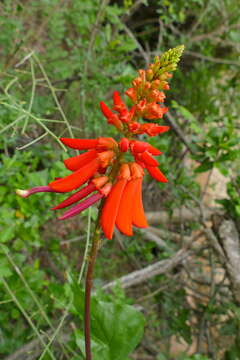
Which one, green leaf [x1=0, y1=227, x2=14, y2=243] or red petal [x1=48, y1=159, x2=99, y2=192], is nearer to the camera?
red petal [x1=48, y1=159, x2=99, y2=192]

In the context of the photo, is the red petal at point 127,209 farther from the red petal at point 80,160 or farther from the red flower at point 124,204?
the red petal at point 80,160

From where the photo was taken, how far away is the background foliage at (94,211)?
148 cm

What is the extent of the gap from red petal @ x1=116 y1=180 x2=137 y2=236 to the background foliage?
0.95 ft

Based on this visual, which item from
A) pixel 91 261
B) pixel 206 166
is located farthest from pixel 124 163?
pixel 206 166

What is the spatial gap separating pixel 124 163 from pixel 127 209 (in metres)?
0.10

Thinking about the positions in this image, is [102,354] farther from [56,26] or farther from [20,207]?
[56,26]

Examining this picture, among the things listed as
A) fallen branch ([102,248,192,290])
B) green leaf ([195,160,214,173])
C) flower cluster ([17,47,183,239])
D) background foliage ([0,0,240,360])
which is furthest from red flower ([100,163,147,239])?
green leaf ([195,160,214,173])

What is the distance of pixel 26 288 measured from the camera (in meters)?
1.51

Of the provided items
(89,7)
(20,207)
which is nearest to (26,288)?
(20,207)

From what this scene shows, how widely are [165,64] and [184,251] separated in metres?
1.28

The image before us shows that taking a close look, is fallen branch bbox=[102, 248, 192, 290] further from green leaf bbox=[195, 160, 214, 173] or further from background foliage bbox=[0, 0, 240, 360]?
green leaf bbox=[195, 160, 214, 173]

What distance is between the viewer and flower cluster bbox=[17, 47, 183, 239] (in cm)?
84

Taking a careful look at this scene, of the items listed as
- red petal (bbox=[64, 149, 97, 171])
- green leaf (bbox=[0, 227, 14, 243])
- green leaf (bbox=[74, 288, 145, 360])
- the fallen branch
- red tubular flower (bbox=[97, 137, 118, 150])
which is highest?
red tubular flower (bbox=[97, 137, 118, 150])

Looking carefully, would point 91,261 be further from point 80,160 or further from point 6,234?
point 6,234
